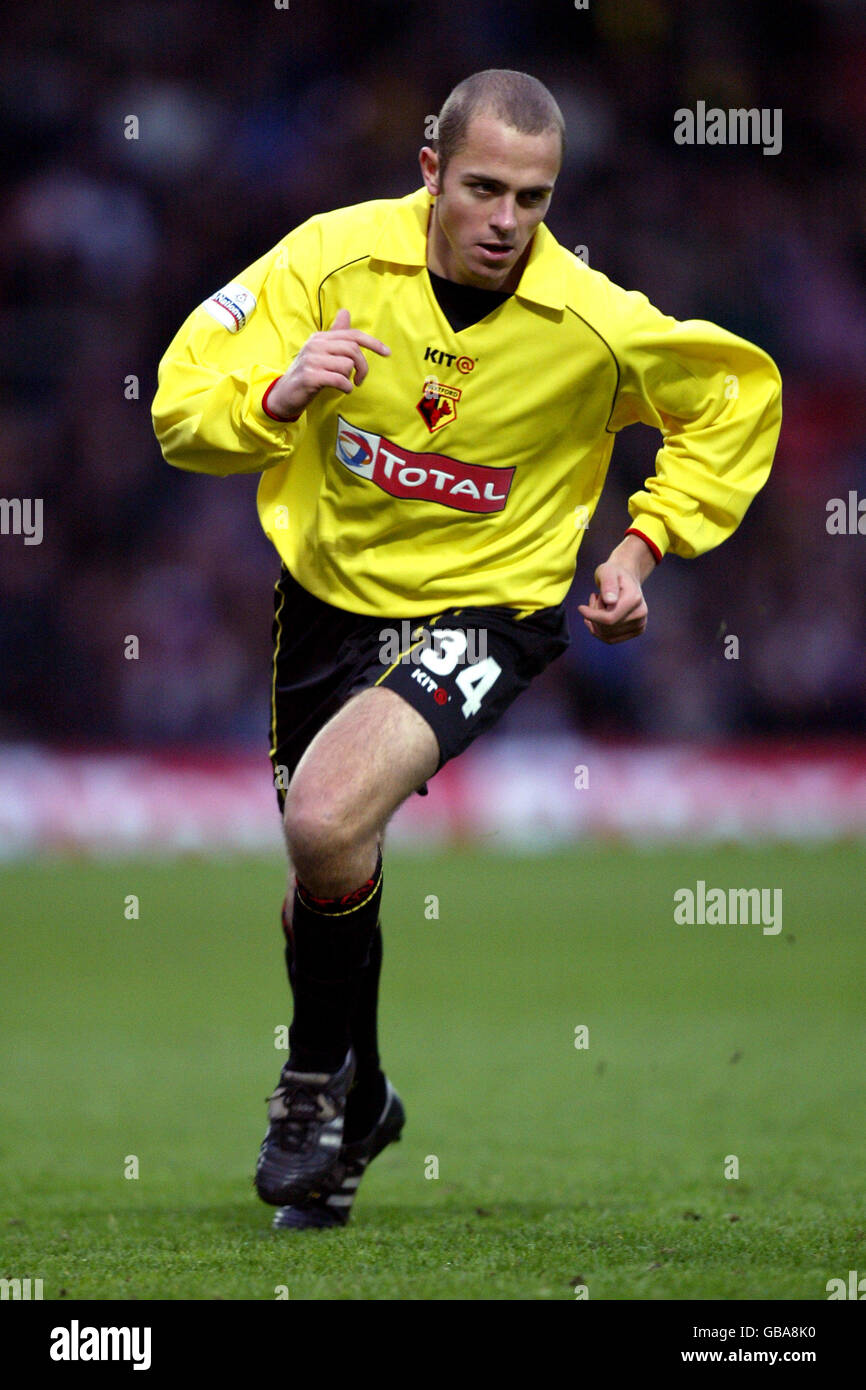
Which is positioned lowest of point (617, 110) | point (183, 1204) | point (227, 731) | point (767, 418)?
point (183, 1204)

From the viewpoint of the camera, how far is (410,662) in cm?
416

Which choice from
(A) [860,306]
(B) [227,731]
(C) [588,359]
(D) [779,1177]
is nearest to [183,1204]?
(D) [779,1177]

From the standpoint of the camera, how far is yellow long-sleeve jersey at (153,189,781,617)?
4.26 meters

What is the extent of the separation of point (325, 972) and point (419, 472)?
3.90 feet

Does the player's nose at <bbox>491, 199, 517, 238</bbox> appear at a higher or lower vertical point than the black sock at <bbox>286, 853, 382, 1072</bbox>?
higher

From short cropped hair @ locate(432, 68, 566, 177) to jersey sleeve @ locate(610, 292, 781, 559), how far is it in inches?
21.4

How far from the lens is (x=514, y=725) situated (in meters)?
16.0

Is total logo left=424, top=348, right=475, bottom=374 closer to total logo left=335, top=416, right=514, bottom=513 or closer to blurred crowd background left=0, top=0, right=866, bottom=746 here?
total logo left=335, top=416, right=514, bottom=513

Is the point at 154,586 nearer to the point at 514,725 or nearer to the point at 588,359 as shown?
the point at 514,725

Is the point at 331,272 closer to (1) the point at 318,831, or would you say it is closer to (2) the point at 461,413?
(2) the point at 461,413

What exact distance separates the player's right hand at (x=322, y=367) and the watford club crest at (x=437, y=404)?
39 centimetres

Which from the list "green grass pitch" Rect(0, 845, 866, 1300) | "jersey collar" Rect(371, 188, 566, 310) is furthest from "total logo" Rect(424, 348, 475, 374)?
"green grass pitch" Rect(0, 845, 866, 1300)

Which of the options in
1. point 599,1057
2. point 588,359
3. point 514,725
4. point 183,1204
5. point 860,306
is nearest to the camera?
point 588,359

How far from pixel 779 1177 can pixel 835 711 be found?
11523mm
